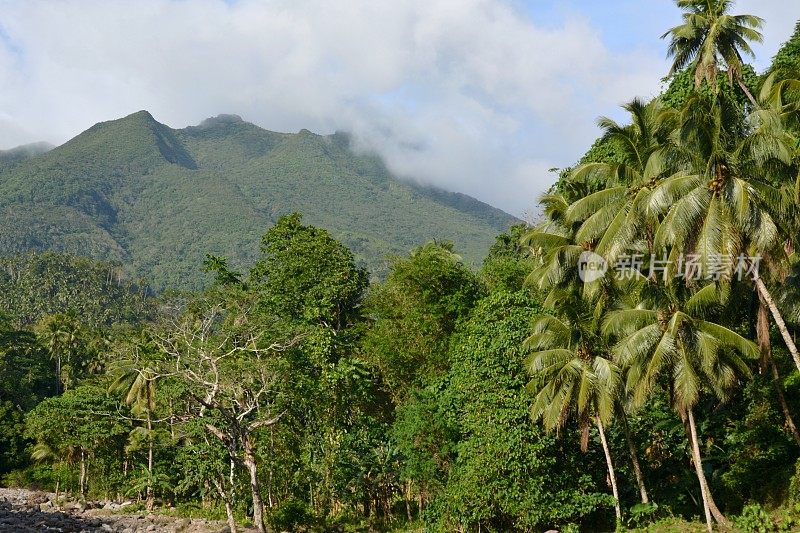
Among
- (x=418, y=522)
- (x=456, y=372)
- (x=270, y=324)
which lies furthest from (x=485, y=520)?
(x=270, y=324)

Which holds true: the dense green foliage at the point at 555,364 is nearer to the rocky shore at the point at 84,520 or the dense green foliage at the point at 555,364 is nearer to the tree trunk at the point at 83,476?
the rocky shore at the point at 84,520

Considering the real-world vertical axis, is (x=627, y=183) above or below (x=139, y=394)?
above

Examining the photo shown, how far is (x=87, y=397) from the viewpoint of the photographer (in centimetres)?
3303

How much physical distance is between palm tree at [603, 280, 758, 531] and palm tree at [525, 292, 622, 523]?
81cm

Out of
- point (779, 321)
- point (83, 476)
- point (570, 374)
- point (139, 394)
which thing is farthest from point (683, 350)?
point (83, 476)

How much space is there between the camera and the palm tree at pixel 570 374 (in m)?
17.0

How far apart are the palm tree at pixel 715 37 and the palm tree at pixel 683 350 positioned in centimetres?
1139

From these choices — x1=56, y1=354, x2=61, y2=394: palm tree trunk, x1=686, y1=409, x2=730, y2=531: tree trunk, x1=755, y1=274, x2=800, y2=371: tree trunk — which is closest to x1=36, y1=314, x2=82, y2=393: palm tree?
x1=56, y1=354, x2=61, y2=394: palm tree trunk

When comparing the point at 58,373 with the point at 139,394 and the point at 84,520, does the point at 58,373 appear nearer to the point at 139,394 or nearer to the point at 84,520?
the point at 139,394

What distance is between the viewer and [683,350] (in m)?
15.0

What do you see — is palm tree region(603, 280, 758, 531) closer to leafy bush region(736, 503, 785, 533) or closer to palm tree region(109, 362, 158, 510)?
leafy bush region(736, 503, 785, 533)

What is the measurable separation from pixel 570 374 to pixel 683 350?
2.97m

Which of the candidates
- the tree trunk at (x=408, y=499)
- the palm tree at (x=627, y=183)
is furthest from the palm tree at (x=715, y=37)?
the tree trunk at (x=408, y=499)

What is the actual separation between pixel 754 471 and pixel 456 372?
8.05 m
